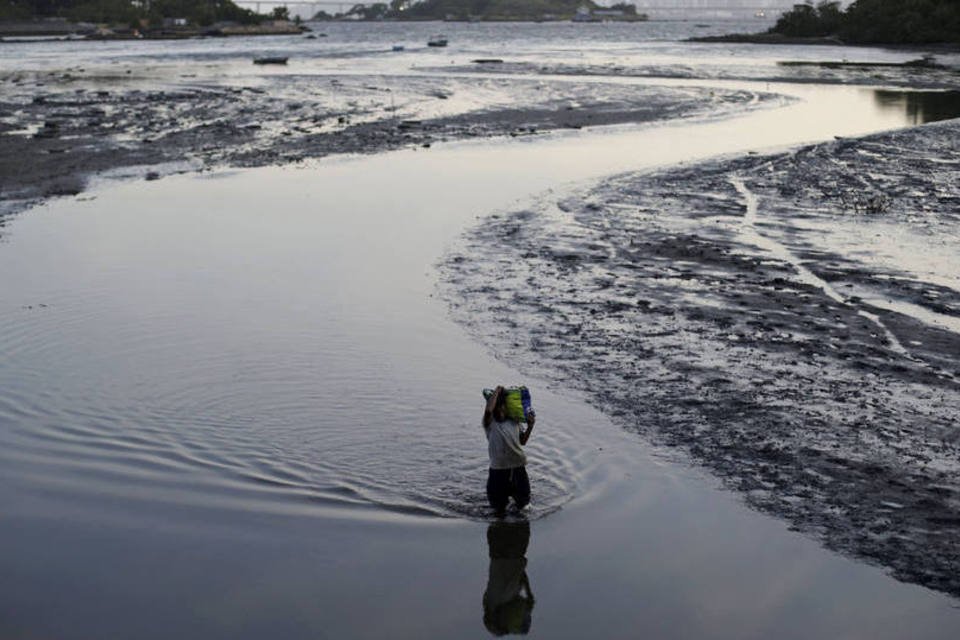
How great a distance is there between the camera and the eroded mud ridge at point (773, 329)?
1082 centimetres

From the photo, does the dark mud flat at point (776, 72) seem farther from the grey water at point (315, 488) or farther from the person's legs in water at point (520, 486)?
the person's legs in water at point (520, 486)

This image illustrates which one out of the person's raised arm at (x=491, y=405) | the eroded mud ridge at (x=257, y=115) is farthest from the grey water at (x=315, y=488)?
the eroded mud ridge at (x=257, y=115)

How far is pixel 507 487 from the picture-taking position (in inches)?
408

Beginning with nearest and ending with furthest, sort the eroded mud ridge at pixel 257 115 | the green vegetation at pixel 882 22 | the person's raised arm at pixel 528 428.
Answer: the person's raised arm at pixel 528 428 → the eroded mud ridge at pixel 257 115 → the green vegetation at pixel 882 22

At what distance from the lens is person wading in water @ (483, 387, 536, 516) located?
32.8 ft

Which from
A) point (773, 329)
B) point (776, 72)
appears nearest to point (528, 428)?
point (773, 329)

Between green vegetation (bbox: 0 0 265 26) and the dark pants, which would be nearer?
the dark pants

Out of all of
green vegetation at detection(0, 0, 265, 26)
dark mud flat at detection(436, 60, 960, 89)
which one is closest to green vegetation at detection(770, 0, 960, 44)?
dark mud flat at detection(436, 60, 960, 89)

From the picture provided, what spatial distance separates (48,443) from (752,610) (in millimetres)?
7438

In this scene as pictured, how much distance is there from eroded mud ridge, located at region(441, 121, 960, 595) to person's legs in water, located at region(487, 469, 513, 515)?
7.50 feet

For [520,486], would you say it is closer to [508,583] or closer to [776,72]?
[508,583]

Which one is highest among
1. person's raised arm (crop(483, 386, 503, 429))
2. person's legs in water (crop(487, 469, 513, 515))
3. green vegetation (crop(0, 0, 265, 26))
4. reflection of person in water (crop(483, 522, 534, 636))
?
green vegetation (crop(0, 0, 265, 26))

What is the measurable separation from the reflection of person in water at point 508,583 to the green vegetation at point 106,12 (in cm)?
18326

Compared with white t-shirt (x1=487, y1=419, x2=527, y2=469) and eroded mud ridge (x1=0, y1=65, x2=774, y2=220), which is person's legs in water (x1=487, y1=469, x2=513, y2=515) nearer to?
white t-shirt (x1=487, y1=419, x2=527, y2=469)
